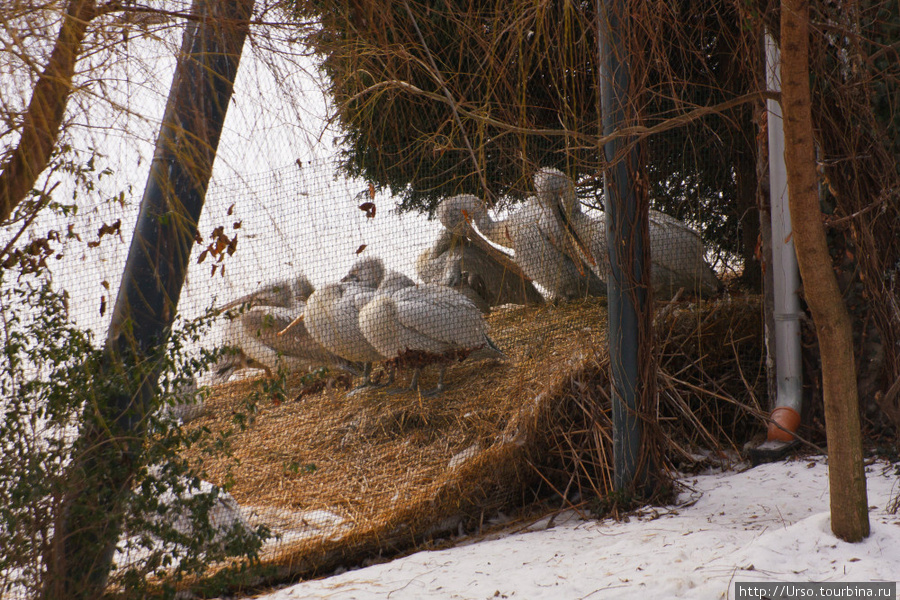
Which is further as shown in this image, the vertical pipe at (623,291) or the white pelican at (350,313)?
the white pelican at (350,313)

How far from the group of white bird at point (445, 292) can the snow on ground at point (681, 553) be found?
35.7 inches

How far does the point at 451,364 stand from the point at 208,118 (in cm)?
176

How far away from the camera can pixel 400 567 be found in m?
2.06

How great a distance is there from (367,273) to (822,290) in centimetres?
203

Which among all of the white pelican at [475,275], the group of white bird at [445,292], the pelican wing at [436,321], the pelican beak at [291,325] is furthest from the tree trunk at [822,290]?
the pelican beak at [291,325]

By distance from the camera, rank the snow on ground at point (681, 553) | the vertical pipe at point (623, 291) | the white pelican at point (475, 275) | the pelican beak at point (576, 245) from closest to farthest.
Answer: the snow on ground at point (681, 553), the vertical pipe at point (623, 291), the pelican beak at point (576, 245), the white pelican at point (475, 275)

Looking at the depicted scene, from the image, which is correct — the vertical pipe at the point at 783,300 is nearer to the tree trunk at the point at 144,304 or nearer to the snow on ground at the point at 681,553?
the snow on ground at the point at 681,553

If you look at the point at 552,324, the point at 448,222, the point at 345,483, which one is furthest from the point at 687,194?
the point at 345,483

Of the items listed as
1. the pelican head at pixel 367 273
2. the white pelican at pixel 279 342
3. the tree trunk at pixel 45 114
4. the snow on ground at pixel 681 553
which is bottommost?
the snow on ground at pixel 681 553

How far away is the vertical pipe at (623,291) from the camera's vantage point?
7.16ft

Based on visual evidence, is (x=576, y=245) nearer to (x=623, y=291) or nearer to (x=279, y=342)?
(x=623, y=291)

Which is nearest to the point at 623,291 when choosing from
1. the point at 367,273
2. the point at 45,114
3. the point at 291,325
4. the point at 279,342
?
the point at 367,273

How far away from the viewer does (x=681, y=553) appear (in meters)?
1.77

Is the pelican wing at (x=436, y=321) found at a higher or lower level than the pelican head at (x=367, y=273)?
lower
